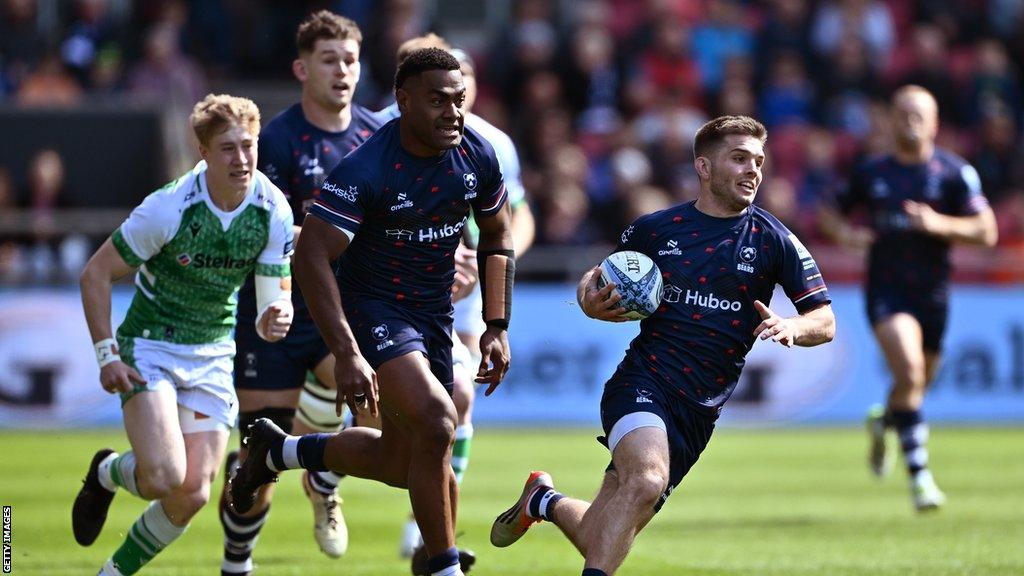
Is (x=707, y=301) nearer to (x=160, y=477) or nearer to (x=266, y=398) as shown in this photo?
(x=160, y=477)

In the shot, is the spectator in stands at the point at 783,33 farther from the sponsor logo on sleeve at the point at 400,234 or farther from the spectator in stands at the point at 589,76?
the sponsor logo on sleeve at the point at 400,234

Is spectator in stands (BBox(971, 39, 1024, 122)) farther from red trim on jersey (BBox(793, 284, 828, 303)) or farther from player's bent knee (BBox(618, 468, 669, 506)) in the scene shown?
player's bent knee (BBox(618, 468, 669, 506))

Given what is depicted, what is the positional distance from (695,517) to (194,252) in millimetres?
5218

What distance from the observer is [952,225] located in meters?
12.2

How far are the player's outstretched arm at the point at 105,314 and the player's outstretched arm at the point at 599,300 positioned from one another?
84.6 inches

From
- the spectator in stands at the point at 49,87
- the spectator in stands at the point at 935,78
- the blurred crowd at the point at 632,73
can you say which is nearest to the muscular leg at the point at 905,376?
the blurred crowd at the point at 632,73

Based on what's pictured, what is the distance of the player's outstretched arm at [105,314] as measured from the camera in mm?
7367

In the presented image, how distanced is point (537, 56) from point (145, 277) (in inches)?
544

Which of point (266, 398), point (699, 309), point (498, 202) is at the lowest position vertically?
point (266, 398)

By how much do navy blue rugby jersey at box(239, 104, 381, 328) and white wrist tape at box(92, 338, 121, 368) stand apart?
5.25 ft

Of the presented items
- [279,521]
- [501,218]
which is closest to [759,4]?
[279,521]

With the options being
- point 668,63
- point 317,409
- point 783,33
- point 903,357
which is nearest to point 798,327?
point 317,409

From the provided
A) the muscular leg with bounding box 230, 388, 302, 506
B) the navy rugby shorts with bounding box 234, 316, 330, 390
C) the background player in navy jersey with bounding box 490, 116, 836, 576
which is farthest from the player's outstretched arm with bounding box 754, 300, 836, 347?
the muscular leg with bounding box 230, 388, 302, 506

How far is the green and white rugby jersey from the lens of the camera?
765cm
